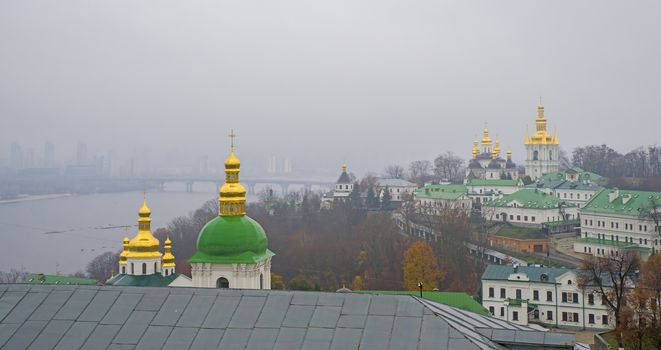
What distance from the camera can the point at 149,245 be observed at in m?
24.1

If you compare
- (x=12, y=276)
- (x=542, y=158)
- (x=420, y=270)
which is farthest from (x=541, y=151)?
(x=12, y=276)

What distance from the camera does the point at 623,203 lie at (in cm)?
3859

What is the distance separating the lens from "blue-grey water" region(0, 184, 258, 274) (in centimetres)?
4566

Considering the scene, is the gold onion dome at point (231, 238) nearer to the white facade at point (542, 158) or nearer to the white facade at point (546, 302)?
the white facade at point (546, 302)

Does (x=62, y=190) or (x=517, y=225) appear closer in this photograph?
(x=517, y=225)

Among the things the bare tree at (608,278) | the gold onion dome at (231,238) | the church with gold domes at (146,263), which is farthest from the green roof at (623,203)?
the gold onion dome at (231,238)

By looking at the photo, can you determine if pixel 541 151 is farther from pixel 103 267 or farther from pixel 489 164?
pixel 103 267

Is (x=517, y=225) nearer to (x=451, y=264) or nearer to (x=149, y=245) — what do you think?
(x=451, y=264)

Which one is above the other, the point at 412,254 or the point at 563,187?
the point at 563,187

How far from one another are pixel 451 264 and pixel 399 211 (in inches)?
715

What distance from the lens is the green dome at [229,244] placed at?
Result: 57.4ft

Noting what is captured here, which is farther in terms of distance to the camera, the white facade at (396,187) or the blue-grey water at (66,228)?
the white facade at (396,187)

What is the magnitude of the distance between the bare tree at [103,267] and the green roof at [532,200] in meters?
23.6

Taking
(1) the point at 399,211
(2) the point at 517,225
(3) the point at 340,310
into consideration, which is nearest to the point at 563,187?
(2) the point at 517,225
